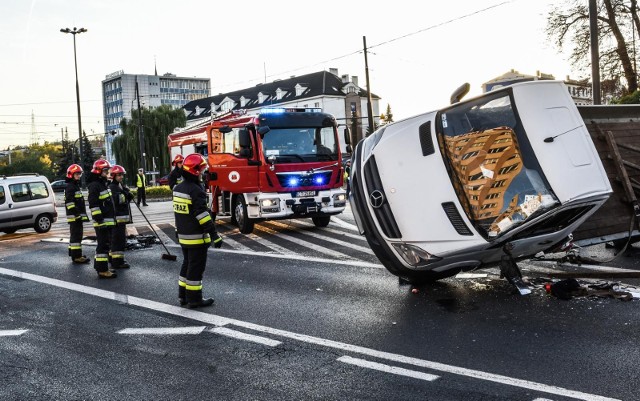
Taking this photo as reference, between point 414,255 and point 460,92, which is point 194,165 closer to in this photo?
point 414,255

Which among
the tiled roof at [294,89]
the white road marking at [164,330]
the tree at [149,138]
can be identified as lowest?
the white road marking at [164,330]

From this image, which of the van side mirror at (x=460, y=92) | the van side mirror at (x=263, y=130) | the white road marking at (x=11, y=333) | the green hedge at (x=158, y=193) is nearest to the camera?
the white road marking at (x=11, y=333)

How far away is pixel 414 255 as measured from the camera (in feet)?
20.8

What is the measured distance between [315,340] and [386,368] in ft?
3.35

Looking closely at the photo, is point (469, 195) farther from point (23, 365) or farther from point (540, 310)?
point (23, 365)

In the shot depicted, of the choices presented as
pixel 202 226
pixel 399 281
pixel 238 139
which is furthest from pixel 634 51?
pixel 202 226

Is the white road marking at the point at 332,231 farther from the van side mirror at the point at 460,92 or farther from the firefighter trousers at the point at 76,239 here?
the van side mirror at the point at 460,92

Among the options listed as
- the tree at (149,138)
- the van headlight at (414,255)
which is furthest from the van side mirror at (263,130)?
the tree at (149,138)

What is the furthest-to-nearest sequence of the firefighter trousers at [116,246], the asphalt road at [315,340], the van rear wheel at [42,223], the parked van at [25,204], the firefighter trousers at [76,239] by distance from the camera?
the van rear wheel at [42,223]
the parked van at [25,204]
the firefighter trousers at [76,239]
the firefighter trousers at [116,246]
the asphalt road at [315,340]

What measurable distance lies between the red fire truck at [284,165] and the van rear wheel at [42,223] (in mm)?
7299

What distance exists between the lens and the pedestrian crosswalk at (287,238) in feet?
34.7

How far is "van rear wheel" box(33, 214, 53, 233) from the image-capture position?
680 inches

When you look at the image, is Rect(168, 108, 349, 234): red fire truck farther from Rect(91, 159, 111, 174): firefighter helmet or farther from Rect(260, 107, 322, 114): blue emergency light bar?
Rect(91, 159, 111, 174): firefighter helmet

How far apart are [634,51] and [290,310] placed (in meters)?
26.0
